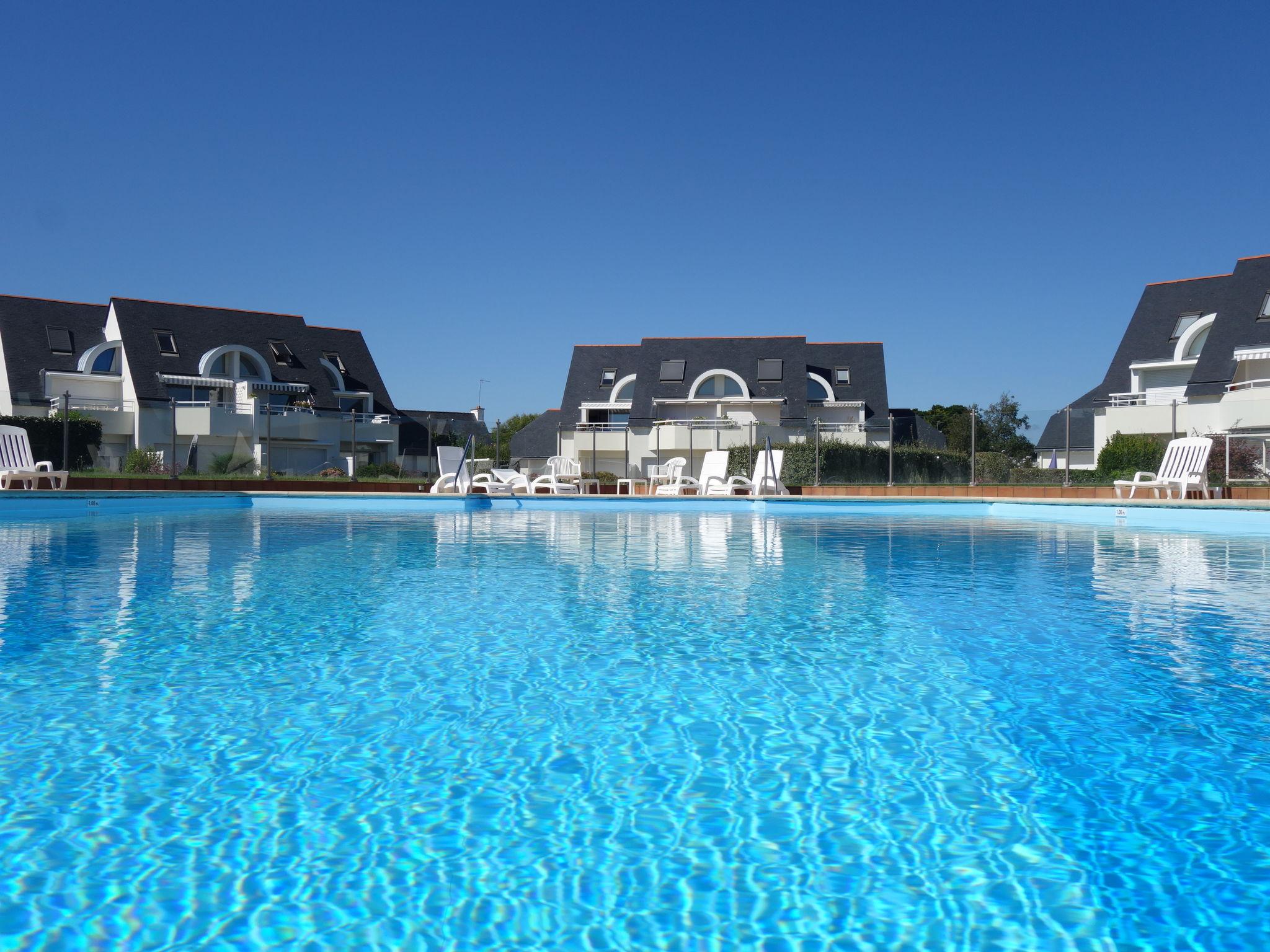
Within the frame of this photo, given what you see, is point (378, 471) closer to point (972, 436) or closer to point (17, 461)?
point (17, 461)

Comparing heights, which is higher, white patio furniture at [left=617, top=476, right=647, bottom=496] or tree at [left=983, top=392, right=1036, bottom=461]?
tree at [left=983, top=392, right=1036, bottom=461]

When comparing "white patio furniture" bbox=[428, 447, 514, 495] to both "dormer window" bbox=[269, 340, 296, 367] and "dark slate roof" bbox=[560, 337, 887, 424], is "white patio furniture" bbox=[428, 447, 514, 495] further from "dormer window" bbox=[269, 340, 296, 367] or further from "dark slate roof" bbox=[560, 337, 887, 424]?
"dormer window" bbox=[269, 340, 296, 367]

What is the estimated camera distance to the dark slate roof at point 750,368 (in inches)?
1574

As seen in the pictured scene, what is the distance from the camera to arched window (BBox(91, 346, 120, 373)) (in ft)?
118

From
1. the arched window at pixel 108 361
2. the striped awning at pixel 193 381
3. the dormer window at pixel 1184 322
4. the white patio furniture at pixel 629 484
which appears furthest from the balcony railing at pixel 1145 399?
the arched window at pixel 108 361

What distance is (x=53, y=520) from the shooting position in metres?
13.7

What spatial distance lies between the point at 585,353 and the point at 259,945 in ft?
142

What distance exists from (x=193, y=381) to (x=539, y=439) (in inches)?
737

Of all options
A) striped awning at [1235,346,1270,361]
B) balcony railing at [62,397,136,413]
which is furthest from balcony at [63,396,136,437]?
striped awning at [1235,346,1270,361]

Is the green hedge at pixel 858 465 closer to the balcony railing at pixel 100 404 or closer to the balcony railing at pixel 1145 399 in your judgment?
the balcony railing at pixel 1145 399

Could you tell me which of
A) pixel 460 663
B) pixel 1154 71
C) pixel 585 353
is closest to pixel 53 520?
pixel 460 663

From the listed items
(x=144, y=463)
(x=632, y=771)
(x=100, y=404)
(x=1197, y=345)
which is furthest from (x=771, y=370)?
(x=632, y=771)

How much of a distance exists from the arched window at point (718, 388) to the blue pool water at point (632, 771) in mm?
34235

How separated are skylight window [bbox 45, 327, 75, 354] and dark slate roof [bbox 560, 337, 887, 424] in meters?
21.1
